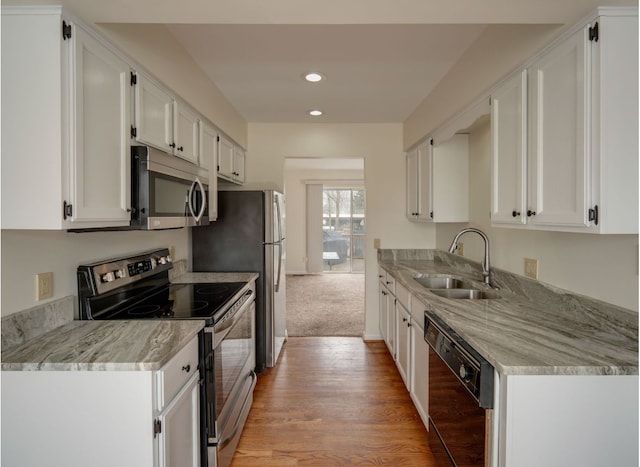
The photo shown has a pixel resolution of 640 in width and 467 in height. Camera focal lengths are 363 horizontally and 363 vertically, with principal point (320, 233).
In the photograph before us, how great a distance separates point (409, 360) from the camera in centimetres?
258

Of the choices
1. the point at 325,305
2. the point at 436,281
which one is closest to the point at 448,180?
the point at 436,281

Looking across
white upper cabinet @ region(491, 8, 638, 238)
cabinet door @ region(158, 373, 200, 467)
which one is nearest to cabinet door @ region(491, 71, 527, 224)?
white upper cabinet @ region(491, 8, 638, 238)

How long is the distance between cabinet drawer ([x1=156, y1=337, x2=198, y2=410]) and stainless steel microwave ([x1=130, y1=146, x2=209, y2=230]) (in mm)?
600

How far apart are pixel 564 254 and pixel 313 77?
2.02m

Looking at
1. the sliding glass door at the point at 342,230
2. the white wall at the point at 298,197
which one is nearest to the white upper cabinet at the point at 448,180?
the white wall at the point at 298,197

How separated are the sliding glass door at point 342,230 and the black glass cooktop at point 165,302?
614 cm

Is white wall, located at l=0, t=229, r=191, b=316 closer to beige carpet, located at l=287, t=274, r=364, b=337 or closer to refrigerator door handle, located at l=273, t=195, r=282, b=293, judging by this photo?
refrigerator door handle, located at l=273, t=195, r=282, b=293

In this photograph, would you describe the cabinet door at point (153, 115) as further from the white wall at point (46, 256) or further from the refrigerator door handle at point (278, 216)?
the refrigerator door handle at point (278, 216)

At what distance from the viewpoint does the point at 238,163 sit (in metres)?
3.64

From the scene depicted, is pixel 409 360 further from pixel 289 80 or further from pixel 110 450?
pixel 289 80

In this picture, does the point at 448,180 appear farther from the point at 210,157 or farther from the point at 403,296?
the point at 210,157

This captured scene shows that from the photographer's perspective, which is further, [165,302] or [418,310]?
[418,310]

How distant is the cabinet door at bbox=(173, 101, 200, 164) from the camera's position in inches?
84.5

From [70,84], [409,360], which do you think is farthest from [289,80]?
[409,360]
